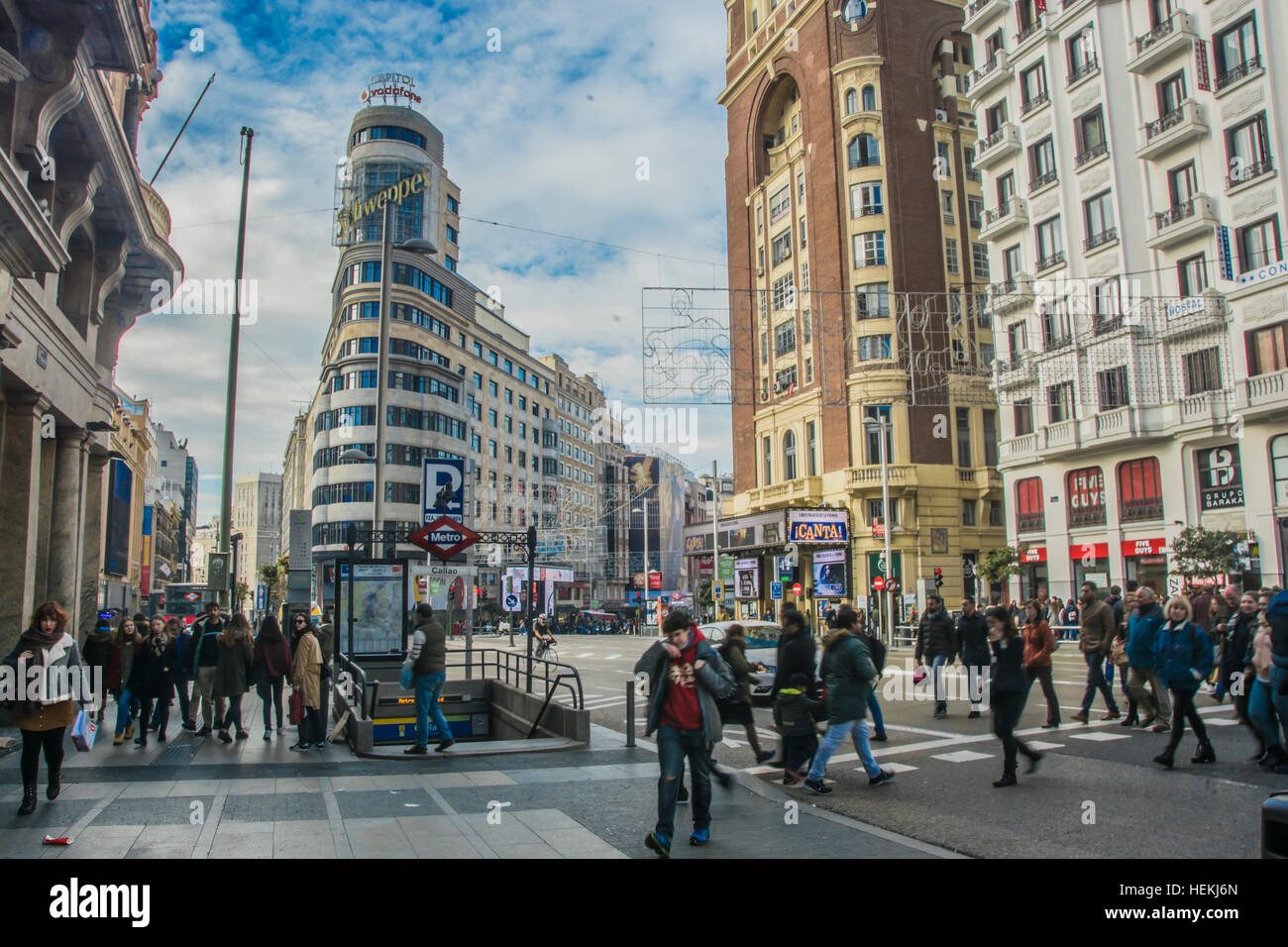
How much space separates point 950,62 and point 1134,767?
48908mm

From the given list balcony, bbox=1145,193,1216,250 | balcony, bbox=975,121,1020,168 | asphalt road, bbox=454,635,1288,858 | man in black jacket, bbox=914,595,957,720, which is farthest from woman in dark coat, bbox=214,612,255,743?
balcony, bbox=975,121,1020,168

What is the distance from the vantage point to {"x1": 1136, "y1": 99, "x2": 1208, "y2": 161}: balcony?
30.1 metres

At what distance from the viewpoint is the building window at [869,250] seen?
152 feet

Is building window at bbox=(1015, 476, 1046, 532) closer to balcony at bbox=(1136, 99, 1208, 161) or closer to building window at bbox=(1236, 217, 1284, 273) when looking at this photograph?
building window at bbox=(1236, 217, 1284, 273)

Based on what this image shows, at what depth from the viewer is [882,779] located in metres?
9.03

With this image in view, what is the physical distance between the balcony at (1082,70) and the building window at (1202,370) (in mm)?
11408

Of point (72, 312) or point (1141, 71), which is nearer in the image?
point (72, 312)

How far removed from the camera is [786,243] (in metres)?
52.2

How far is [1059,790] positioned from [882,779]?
1.61 metres

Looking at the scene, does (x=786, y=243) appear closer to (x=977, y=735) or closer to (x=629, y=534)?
(x=977, y=735)

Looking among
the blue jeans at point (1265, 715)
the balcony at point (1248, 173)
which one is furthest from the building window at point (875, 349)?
the blue jeans at point (1265, 715)

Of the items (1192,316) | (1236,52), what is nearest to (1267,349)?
→ (1192,316)
